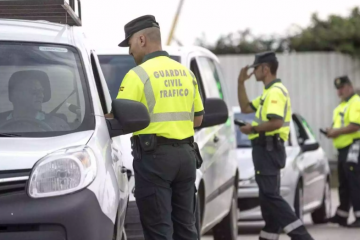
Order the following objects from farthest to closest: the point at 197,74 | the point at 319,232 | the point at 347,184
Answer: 1. the point at 347,184
2. the point at 319,232
3. the point at 197,74

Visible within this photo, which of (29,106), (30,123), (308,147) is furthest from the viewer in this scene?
(308,147)

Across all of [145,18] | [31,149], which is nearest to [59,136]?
[31,149]

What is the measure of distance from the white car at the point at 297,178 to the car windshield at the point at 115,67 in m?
3.14

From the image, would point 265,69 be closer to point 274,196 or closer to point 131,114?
point 274,196

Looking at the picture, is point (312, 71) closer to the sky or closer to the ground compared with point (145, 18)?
closer to the ground

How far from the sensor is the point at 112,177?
5.34m

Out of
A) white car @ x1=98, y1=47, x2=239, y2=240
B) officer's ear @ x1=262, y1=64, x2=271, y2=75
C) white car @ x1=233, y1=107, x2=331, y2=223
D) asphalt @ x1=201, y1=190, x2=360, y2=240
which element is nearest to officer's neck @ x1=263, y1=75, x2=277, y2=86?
officer's ear @ x1=262, y1=64, x2=271, y2=75

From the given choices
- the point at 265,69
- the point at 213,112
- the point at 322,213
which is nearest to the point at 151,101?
the point at 213,112

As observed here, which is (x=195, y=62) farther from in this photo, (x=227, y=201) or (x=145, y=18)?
(x=145, y=18)

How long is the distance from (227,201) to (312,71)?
13680 mm

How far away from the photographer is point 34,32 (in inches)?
234

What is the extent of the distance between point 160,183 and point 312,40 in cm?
1838

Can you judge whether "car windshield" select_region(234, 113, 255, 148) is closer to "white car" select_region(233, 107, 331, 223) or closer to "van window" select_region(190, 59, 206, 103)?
"white car" select_region(233, 107, 331, 223)

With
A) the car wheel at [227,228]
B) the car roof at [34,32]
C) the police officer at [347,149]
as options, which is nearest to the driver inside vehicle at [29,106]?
the car roof at [34,32]
